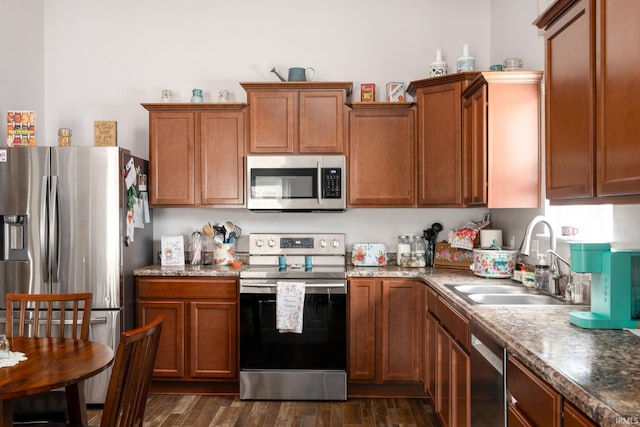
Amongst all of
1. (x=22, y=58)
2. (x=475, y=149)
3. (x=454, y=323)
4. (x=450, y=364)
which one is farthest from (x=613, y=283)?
(x=22, y=58)

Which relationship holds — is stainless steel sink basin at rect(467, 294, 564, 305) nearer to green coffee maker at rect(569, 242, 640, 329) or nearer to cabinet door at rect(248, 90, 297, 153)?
green coffee maker at rect(569, 242, 640, 329)

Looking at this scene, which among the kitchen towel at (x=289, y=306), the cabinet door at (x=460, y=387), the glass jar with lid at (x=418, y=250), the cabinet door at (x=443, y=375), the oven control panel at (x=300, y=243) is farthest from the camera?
the oven control panel at (x=300, y=243)

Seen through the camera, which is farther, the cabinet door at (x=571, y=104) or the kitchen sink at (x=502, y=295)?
the kitchen sink at (x=502, y=295)

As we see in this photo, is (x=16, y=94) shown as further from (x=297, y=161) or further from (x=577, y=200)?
(x=577, y=200)

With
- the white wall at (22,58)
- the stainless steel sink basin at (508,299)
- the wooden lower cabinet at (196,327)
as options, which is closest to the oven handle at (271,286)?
the wooden lower cabinet at (196,327)

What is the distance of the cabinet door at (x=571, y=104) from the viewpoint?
67.4 inches

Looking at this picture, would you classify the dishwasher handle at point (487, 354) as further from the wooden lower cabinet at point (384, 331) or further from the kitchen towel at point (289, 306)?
Result: the kitchen towel at point (289, 306)

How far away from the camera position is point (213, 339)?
358cm

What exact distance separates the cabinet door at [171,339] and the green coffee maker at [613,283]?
8.62 feet

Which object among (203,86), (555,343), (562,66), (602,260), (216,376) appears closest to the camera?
(555,343)

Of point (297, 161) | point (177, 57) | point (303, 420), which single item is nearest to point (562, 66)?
point (297, 161)

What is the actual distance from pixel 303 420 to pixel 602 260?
6.87 feet

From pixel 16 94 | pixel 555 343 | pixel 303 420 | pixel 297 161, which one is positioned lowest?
pixel 303 420

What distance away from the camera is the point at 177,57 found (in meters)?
4.17
